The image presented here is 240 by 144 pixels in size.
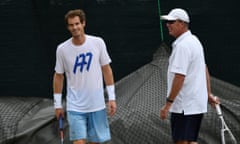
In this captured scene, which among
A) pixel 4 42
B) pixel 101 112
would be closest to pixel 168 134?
pixel 101 112

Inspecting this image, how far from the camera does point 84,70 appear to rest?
17.9ft

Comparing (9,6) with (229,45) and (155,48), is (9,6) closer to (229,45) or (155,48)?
(155,48)

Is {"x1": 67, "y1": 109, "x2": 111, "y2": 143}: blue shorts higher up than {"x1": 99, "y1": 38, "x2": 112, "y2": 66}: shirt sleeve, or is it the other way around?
{"x1": 99, "y1": 38, "x2": 112, "y2": 66}: shirt sleeve

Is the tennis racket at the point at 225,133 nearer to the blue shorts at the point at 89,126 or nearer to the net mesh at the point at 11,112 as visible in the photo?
the blue shorts at the point at 89,126

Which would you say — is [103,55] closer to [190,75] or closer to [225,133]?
[190,75]

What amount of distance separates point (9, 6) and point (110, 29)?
4.08ft

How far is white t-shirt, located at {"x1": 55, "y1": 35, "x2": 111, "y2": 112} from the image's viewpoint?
5.45m

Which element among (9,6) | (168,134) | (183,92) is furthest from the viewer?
(9,6)

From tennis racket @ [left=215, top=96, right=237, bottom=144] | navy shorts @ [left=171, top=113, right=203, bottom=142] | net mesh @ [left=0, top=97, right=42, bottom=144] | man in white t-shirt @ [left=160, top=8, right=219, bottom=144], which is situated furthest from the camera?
net mesh @ [left=0, top=97, right=42, bottom=144]

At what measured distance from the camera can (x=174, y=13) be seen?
17.7 ft

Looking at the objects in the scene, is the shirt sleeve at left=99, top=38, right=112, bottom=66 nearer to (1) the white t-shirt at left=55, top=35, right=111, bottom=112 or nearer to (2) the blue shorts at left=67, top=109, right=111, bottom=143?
(1) the white t-shirt at left=55, top=35, right=111, bottom=112

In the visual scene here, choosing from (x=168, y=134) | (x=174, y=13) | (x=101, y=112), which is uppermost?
(x=174, y=13)

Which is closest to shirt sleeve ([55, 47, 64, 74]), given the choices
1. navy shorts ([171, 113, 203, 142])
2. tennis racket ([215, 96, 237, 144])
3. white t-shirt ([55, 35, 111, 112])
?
white t-shirt ([55, 35, 111, 112])

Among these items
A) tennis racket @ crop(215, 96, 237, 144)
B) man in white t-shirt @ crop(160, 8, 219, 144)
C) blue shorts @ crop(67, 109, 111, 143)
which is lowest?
tennis racket @ crop(215, 96, 237, 144)
